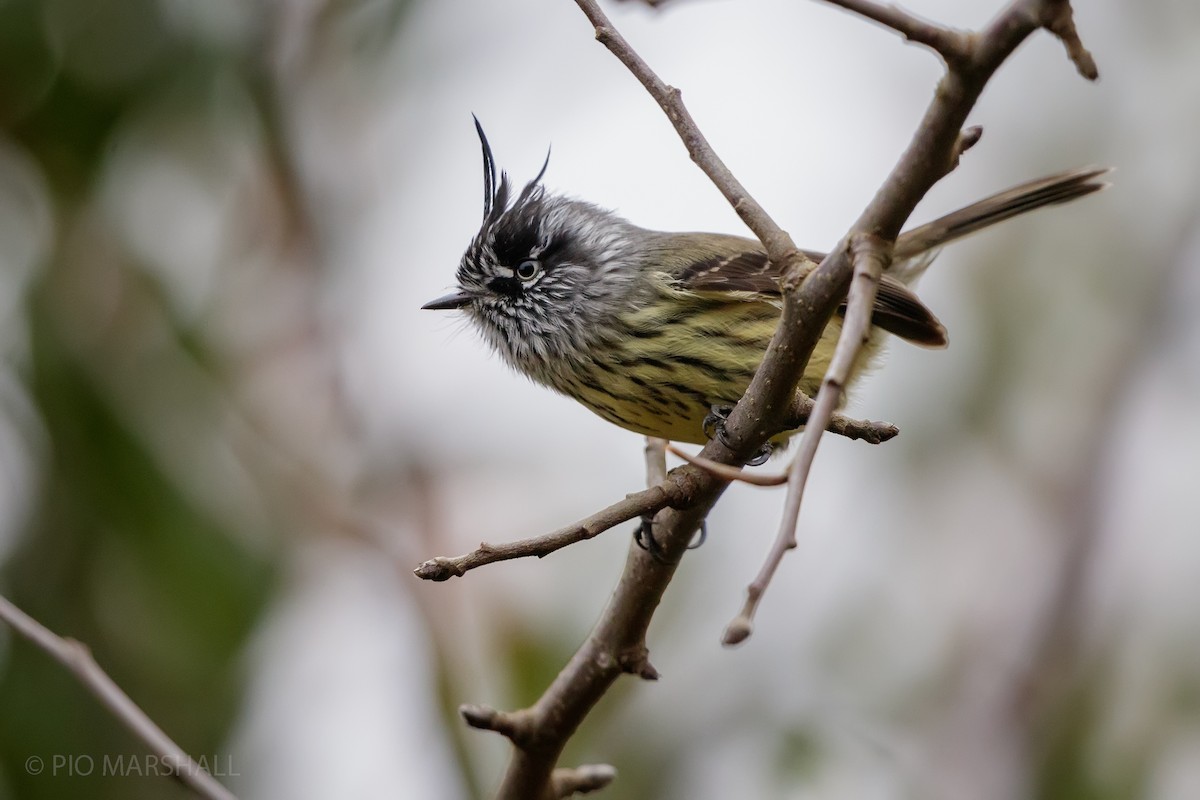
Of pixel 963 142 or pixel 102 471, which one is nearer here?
pixel 963 142

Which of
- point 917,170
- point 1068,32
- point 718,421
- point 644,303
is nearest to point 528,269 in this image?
point 644,303

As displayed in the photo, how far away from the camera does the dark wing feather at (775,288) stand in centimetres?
414

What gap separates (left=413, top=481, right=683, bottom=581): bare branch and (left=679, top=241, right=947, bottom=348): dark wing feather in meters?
1.35

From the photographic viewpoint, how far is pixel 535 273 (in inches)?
191

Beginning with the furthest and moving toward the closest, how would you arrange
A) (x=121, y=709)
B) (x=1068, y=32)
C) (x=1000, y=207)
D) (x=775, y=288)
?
(x=1000, y=207) < (x=775, y=288) < (x=121, y=709) < (x=1068, y=32)

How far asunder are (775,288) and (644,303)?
1.51ft

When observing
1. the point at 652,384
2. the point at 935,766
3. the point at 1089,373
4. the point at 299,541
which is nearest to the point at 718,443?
the point at 652,384

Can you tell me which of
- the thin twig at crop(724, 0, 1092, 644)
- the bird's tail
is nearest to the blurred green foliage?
the bird's tail

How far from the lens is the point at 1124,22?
316 inches

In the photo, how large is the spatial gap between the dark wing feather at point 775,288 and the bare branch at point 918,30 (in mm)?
1824

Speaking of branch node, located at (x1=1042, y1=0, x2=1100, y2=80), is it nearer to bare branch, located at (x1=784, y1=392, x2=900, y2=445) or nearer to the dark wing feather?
bare branch, located at (x1=784, y1=392, x2=900, y2=445)

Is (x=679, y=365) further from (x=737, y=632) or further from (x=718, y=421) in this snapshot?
(x=737, y=632)

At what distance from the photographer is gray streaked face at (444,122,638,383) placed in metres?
4.61

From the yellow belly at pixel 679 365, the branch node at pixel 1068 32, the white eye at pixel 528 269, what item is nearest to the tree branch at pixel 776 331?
the branch node at pixel 1068 32
